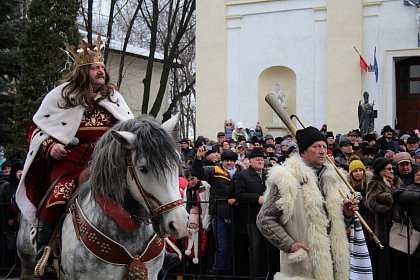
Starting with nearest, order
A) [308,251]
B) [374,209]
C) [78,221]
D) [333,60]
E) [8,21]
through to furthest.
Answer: [78,221]
[308,251]
[374,209]
[8,21]
[333,60]

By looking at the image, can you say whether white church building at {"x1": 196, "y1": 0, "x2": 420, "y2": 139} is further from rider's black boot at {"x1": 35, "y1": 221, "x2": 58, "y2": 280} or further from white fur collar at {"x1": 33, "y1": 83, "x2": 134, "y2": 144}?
rider's black boot at {"x1": 35, "y1": 221, "x2": 58, "y2": 280}

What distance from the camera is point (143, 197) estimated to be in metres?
4.81

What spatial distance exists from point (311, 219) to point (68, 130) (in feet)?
7.55

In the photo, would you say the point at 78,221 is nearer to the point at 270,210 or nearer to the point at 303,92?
the point at 270,210

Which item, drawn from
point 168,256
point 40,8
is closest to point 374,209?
point 168,256

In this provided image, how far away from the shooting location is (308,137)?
19.7 ft

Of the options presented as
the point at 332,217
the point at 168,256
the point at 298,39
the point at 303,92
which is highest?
the point at 298,39

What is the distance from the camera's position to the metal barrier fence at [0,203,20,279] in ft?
35.5

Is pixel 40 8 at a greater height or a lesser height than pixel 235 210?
greater

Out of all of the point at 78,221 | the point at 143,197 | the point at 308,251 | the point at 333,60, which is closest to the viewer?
the point at 143,197

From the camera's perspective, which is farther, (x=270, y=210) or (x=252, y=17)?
A: (x=252, y=17)

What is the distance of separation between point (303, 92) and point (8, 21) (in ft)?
36.2

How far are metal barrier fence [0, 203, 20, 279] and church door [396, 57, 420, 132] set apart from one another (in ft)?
55.7

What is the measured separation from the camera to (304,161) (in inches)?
241
